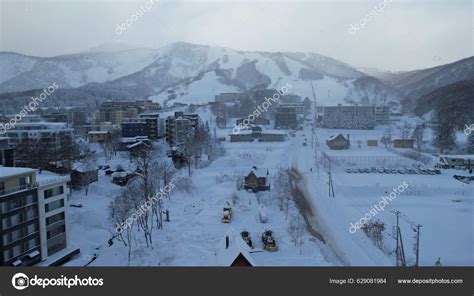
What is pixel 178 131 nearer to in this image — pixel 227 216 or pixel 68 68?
pixel 227 216

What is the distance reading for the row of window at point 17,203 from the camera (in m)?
4.28

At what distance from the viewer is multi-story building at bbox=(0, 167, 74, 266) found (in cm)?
432

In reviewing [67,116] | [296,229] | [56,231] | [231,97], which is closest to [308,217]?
[296,229]

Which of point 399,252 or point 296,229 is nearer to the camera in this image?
point 399,252

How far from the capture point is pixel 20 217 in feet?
14.9

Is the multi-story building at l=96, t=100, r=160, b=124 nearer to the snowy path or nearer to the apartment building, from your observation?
the apartment building

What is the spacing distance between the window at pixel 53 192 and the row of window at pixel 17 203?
0.21 metres

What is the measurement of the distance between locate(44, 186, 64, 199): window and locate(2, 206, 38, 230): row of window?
271mm

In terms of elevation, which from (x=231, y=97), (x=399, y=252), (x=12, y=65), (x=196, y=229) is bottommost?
(x=399, y=252)

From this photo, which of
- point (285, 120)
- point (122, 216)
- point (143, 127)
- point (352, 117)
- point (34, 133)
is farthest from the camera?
point (285, 120)

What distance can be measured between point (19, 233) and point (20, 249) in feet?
0.63

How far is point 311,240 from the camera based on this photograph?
202 inches

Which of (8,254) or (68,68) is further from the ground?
(68,68)
